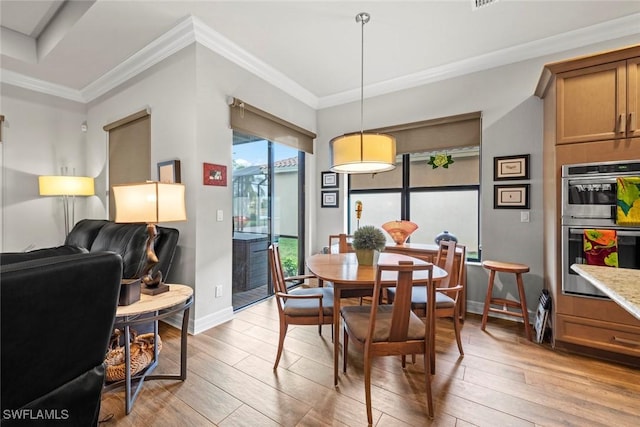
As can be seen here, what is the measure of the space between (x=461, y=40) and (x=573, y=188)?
5.77 feet

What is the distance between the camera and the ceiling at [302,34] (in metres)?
2.34

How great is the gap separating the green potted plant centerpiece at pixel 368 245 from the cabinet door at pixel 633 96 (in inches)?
78.6

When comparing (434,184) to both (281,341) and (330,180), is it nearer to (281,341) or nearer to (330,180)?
(330,180)

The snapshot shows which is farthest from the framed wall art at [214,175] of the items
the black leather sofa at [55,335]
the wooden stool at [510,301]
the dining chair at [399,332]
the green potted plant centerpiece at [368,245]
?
the wooden stool at [510,301]

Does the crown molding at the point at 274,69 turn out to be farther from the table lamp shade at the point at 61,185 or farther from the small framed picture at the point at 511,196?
the small framed picture at the point at 511,196

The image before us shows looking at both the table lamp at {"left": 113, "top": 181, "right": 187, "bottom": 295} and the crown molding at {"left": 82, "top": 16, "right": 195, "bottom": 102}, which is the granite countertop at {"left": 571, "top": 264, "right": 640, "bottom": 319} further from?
the crown molding at {"left": 82, "top": 16, "right": 195, "bottom": 102}

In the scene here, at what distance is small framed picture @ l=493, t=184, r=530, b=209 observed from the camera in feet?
9.40

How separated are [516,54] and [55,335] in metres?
4.10

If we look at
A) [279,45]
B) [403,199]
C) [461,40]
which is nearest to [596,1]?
[461,40]

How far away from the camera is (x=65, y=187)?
3.48 m

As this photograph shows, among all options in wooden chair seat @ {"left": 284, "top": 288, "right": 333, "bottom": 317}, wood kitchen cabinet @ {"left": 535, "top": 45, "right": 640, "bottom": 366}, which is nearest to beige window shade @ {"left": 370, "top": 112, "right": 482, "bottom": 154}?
wood kitchen cabinet @ {"left": 535, "top": 45, "right": 640, "bottom": 366}

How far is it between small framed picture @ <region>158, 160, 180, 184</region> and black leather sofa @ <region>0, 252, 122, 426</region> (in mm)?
1861

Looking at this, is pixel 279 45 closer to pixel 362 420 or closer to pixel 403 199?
pixel 403 199

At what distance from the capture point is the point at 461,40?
2.77 meters
